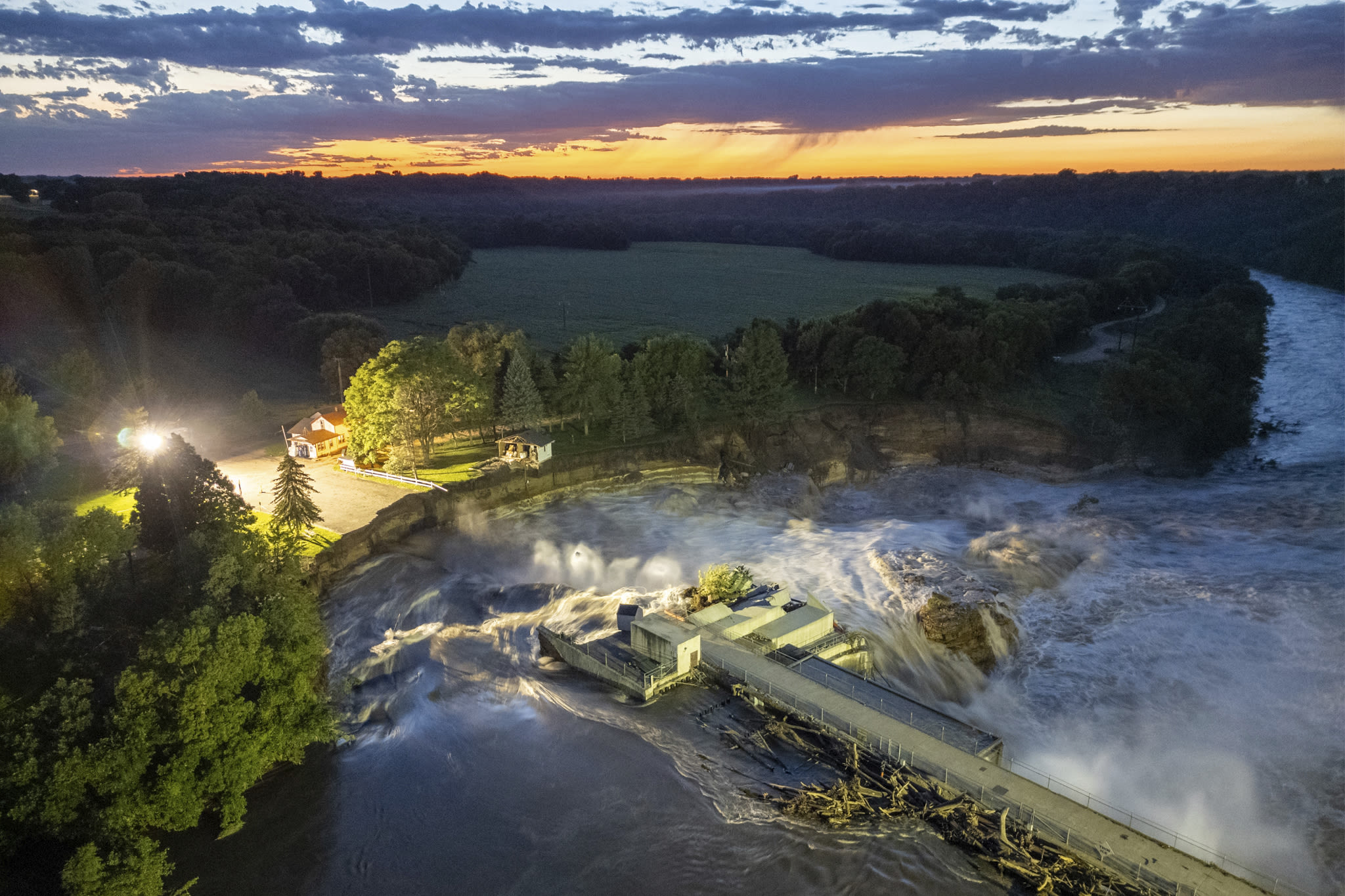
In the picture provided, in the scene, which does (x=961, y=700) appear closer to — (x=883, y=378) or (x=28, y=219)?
(x=883, y=378)

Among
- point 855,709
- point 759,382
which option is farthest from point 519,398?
point 855,709

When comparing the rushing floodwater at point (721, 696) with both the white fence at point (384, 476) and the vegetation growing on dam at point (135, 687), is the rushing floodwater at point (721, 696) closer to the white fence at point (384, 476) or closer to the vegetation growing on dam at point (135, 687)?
the vegetation growing on dam at point (135, 687)

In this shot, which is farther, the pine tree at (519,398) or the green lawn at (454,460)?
the pine tree at (519,398)

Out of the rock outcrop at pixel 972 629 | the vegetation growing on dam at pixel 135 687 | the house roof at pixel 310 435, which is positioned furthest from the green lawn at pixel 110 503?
the rock outcrop at pixel 972 629

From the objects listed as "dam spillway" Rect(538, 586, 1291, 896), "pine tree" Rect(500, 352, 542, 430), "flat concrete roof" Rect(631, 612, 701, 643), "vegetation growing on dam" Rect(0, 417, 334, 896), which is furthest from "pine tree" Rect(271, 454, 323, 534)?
"flat concrete roof" Rect(631, 612, 701, 643)

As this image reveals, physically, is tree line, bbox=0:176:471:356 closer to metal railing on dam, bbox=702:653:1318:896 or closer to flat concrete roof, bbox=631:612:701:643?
flat concrete roof, bbox=631:612:701:643
